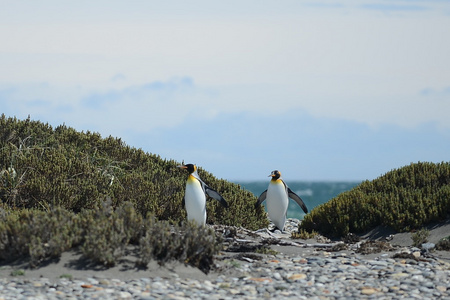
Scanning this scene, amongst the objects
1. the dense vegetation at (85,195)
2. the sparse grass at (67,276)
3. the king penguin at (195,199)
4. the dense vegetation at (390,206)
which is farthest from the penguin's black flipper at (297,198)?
the sparse grass at (67,276)

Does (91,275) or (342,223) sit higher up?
(342,223)

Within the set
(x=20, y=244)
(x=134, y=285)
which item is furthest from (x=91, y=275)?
(x=20, y=244)

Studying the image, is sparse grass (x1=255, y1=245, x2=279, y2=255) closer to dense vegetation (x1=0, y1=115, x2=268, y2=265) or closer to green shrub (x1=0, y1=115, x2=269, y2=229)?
dense vegetation (x1=0, y1=115, x2=268, y2=265)

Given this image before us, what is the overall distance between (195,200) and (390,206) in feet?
12.6

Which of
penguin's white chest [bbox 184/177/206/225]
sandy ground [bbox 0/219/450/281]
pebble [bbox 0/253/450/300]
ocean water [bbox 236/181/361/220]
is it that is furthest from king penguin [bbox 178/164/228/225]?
ocean water [bbox 236/181/361/220]

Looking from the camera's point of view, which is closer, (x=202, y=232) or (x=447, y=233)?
(x=202, y=232)

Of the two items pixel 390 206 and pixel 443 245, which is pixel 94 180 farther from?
pixel 443 245

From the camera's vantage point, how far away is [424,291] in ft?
23.7

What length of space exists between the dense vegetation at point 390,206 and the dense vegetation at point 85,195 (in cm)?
167

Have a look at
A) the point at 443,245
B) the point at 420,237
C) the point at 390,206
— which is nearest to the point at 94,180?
the point at 390,206

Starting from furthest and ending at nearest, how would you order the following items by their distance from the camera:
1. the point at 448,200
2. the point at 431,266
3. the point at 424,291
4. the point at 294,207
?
the point at 294,207
the point at 448,200
the point at 431,266
the point at 424,291

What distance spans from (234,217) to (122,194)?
2.33 metres

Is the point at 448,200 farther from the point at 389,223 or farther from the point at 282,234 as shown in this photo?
the point at 282,234

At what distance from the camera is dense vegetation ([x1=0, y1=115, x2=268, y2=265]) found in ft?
24.3
